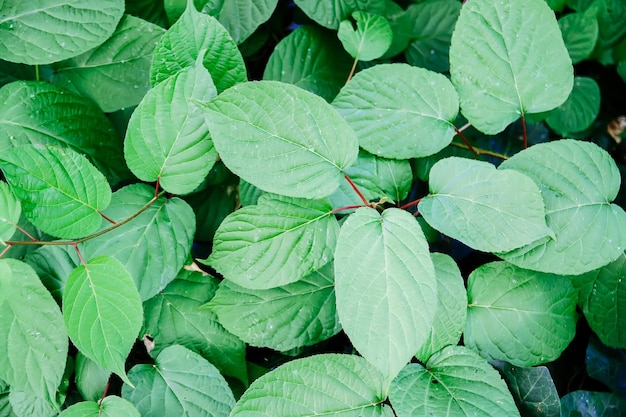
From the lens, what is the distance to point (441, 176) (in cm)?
95

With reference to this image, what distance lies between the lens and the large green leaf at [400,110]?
1038mm

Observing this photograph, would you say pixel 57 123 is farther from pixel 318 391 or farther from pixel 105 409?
pixel 318 391

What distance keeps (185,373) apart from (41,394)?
0.27 meters

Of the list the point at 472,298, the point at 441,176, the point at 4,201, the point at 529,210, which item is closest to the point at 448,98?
the point at 441,176

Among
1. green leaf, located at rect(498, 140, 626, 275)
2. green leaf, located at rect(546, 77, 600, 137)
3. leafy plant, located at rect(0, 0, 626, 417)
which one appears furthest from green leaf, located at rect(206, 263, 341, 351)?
green leaf, located at rect(546, 77, 600, 137)

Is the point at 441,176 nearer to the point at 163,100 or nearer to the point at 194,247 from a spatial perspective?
the point at 163,100

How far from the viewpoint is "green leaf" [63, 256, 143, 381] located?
88 cm

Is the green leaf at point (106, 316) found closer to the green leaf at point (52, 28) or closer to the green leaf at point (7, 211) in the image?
the green leaf at point (7, 211)

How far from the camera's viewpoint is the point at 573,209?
0.96 m

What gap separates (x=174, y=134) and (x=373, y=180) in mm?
417

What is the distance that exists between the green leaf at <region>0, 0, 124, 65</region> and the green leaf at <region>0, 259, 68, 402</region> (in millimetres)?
444

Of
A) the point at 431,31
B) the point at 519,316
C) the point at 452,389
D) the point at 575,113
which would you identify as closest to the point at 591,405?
the point at 519,316

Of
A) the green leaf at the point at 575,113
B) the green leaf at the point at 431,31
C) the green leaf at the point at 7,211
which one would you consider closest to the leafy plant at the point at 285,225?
the green leaf at the point at 7,211

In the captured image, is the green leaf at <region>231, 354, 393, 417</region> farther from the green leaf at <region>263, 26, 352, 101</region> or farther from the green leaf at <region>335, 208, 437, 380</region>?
the green leaf at <region>263, 26, 352, 101</region>
